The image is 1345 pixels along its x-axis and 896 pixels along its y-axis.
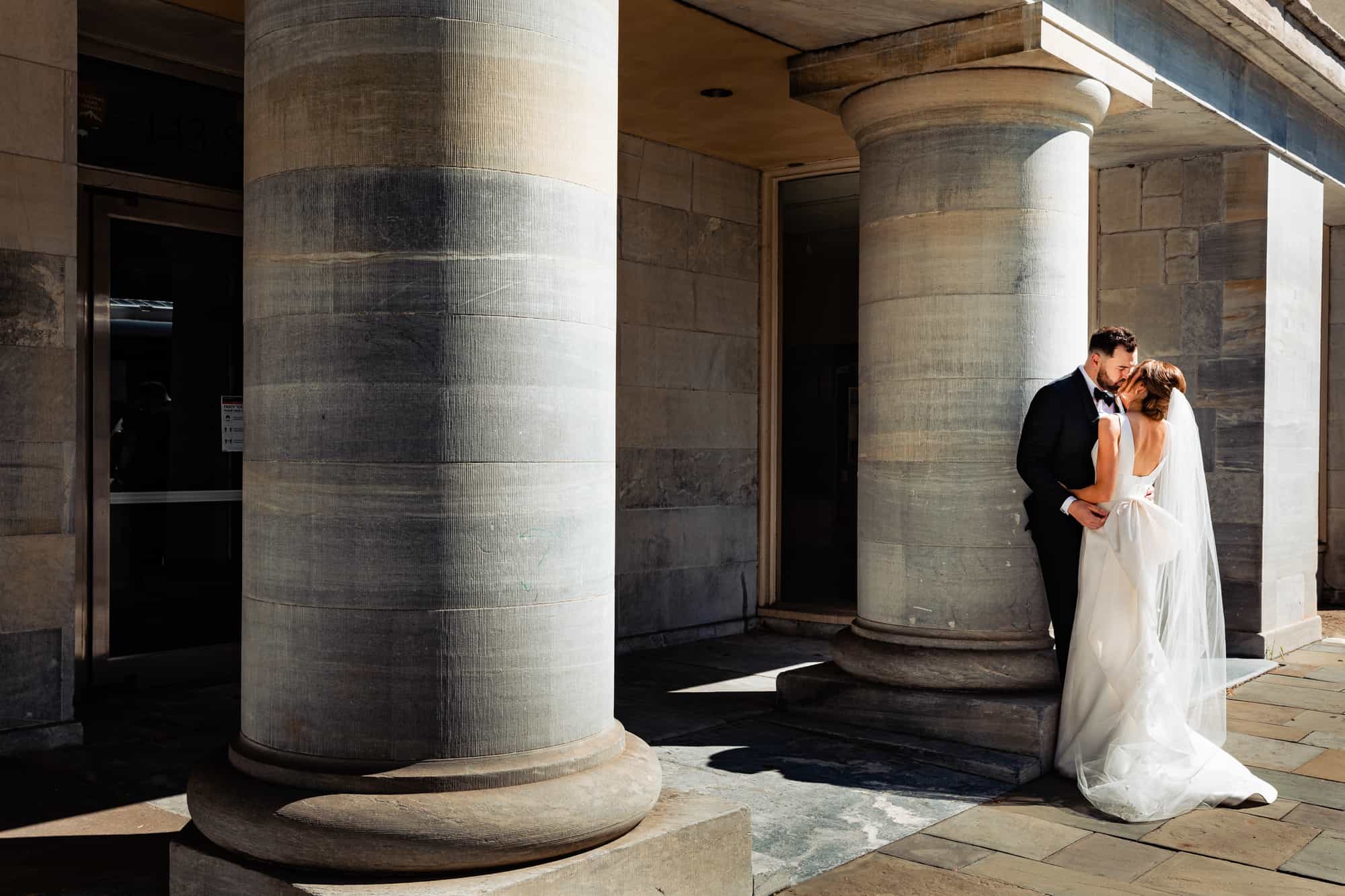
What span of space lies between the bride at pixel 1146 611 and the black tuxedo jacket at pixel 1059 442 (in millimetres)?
90

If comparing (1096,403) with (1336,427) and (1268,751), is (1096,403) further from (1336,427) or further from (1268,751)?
(1336,427)

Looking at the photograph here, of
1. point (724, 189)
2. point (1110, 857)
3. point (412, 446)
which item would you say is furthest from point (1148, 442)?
point (724, 189)

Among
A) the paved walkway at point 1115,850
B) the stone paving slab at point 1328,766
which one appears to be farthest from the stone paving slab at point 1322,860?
the stone paving slab at point 1328,766

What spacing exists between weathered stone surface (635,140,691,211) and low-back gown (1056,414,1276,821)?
468cm

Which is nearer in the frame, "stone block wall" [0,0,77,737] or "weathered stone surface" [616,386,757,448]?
"stone block wall" [0,0,77,737]

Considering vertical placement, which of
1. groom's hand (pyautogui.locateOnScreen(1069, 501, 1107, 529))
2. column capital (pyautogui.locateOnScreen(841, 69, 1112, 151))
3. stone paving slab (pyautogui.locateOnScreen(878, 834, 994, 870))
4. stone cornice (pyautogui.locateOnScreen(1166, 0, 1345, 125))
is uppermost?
stone cornice (pyautogui.locateOnScreen(1166, 0, 1345, 125))

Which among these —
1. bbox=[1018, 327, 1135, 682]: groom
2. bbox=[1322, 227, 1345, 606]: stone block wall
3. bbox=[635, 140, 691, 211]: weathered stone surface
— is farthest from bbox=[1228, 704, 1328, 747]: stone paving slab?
bbox=[1322, 227, 1345, 606]: stone block wall

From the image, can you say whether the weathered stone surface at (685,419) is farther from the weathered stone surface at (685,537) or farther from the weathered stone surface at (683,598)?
the weathered stone surface at (683,598)

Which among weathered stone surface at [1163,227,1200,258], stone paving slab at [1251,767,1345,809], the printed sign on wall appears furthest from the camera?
weathered stone surface at [1163,227,1200,258]

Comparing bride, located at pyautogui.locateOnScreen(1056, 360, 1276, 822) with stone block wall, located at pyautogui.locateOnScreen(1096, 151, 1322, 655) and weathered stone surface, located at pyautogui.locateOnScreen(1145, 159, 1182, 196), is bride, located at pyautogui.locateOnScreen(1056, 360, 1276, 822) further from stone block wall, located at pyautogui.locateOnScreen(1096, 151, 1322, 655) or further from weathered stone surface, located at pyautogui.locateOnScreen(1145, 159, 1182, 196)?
weathered stone surface, located at pyautogui.locateOnScreen(1145, 159, 1182, 196)

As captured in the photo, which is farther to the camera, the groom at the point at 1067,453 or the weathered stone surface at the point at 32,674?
the groom at the point at 1067,453

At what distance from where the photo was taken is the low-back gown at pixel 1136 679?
5879mm

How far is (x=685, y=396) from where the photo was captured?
10172mm

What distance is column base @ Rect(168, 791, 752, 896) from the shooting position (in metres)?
3.48
